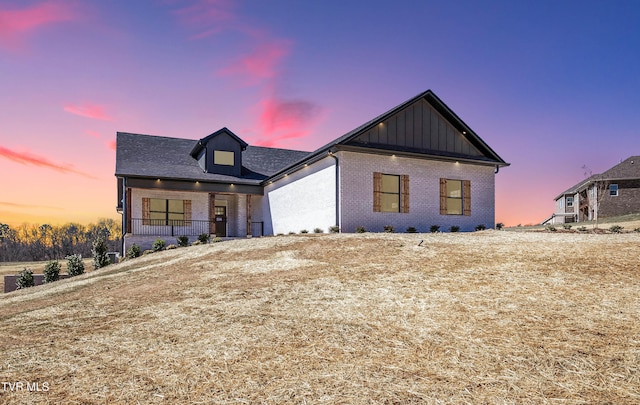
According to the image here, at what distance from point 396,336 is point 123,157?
80.6ft

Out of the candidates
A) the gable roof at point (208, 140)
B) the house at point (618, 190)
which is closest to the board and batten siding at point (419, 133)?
the gable roof at point (208, 140)

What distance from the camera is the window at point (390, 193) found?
19.9 metres

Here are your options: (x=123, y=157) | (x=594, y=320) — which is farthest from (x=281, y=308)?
(x=123, y=157)

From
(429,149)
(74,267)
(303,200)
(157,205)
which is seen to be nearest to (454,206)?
(429,149)

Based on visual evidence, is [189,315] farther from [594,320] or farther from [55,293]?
[55,293]

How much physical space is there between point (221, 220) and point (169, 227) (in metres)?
4.00

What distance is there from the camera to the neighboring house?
19.6 m

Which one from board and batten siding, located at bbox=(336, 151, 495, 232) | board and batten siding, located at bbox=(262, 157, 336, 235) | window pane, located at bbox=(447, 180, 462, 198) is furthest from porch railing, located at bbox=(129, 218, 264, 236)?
window pane, located at bbox=(447, 180, 462, 198)

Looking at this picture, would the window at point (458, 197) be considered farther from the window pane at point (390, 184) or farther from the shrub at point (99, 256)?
the shrub at point (99, 256)

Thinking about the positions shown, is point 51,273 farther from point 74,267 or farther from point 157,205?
point 157,205

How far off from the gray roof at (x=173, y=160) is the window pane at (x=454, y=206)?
40.9ft

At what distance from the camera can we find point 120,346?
6.32m

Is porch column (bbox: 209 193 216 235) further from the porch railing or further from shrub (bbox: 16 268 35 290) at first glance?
shrub (bbox: 16 268 35 290)

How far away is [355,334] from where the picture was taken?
6.35m
